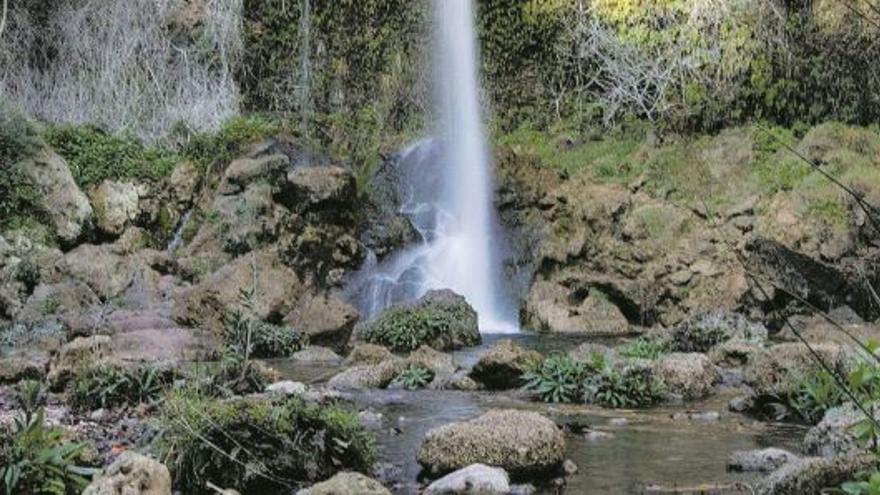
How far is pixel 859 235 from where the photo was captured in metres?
16.8

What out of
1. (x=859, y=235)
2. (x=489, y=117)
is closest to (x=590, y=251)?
(x=859, y=235)

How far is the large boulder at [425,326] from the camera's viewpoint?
14.8 meters

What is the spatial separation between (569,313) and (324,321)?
4668 mm

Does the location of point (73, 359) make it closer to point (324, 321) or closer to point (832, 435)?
point (324, 321)

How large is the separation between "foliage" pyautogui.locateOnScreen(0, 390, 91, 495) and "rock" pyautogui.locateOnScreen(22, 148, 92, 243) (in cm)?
1368

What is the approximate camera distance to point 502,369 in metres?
11.0

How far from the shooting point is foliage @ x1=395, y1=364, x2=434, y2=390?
35.5 feet

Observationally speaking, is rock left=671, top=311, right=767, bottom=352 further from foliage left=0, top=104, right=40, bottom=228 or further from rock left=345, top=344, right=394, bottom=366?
foliage left=0, top=104, right=40, bottom=228

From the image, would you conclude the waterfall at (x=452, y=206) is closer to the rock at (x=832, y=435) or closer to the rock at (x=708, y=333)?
the rock at (x=708, y=333)

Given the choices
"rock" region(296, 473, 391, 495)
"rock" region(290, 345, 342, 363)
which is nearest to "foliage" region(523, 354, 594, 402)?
"rock" region(290, 345, 342, 363)

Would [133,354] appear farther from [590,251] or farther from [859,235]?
[859,235]

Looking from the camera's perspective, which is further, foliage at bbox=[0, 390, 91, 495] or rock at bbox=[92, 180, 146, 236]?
rock at bbox=[92, 180, 146, 236]

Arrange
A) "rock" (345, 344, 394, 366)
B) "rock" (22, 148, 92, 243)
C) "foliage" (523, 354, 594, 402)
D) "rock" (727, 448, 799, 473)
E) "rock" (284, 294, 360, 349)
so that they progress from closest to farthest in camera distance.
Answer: "rock" (727, 448, 799, 473), "foliage" (523, 354, 594, 402), "rock" (345, 344, 394, 366), "rock" (284, 294, 360, 349), "rock" (22, 148, 92, 243)

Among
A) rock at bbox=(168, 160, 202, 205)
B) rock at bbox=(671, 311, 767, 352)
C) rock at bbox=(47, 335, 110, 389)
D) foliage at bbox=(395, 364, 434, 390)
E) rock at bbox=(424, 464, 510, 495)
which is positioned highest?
rock at bbox=(168, 160, 202, 205)
